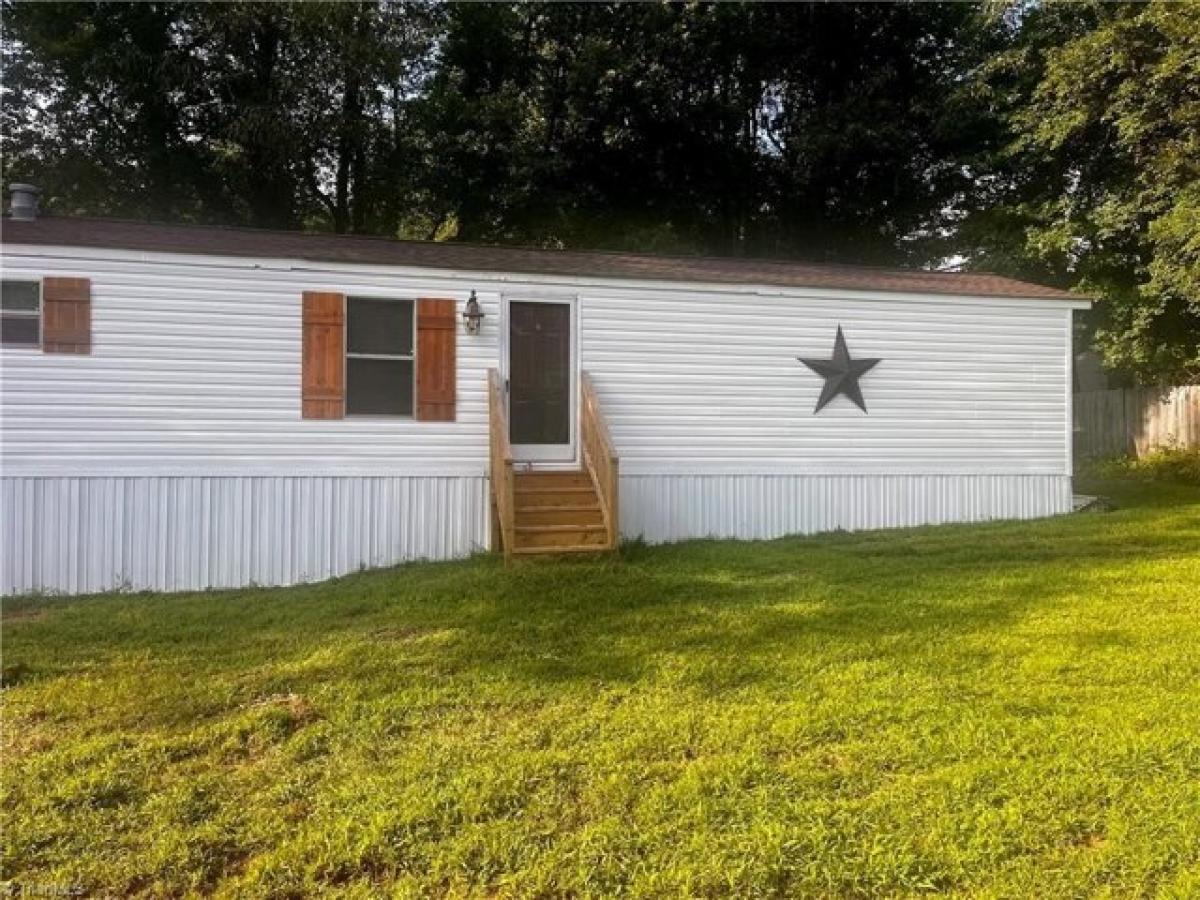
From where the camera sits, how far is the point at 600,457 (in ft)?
24.9

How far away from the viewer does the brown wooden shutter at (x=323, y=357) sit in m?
7.70

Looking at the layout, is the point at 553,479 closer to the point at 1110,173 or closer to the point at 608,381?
the point at 608,381

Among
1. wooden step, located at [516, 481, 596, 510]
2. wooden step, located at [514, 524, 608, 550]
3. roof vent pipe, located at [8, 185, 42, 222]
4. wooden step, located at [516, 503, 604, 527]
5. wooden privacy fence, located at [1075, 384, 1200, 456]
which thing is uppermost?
roof vent pipe, located at [8, 185, 42, 222]

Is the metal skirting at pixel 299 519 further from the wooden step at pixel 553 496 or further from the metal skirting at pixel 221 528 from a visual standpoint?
the wooden step at pixel 553 496

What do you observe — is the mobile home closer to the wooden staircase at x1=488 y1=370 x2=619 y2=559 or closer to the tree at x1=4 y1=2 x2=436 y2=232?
the wooden staircase at x1=488 y1=370 x2=619 y2=559

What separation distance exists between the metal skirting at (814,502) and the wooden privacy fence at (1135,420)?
586 cm

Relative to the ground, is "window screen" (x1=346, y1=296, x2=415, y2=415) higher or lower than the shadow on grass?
higher

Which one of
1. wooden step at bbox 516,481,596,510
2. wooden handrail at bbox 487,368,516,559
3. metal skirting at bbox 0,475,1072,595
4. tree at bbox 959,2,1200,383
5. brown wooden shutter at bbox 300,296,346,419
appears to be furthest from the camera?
tree at bbox 959,2,1200,383

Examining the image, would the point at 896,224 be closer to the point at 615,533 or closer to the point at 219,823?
the point at 615,533

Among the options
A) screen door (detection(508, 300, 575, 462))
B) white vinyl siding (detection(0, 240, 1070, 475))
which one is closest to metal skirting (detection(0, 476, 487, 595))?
white vinyl siding (detection(0, 240, 1070, 475))

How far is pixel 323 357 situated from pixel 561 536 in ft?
8.67

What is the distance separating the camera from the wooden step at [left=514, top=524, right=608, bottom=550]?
7184 millimetres

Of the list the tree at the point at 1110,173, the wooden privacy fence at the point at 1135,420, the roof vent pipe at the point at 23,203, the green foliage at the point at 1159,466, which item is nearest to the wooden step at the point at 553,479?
the roof vent pipe at the point at 23,203

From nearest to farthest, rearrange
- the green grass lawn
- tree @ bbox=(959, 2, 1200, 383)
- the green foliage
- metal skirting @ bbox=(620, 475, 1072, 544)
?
the green grass lawn < metal skirting @ bbox=(620, 475, 1072, 544) < tree @ bbox=(959, 2, 1200, 383) < the green foliage
